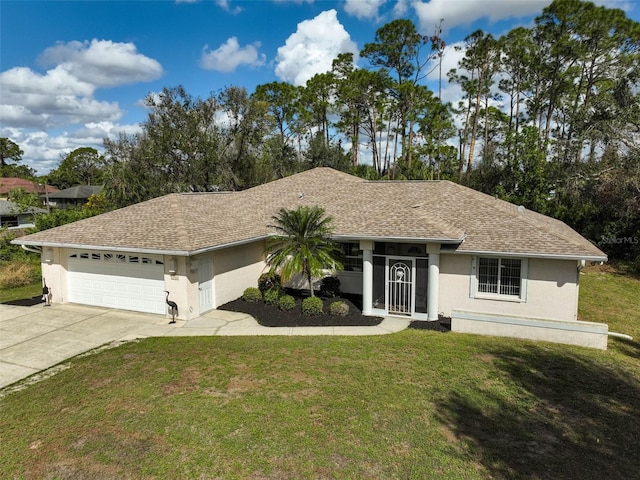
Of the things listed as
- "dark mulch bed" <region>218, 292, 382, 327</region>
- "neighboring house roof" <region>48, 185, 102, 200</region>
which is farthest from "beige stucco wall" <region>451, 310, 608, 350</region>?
Answer: "neighboring house roof" <region>48, 185, 102, 200</region>

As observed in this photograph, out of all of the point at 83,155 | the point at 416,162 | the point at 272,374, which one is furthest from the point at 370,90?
→ the point at 83,155

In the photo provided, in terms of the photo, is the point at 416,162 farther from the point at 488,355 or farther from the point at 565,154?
the point at 488,355

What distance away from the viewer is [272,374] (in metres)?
8.83

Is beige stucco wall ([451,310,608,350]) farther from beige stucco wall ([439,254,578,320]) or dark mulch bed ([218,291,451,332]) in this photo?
beige stucco wall ([439,254,578,320])

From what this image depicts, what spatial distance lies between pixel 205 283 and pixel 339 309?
4.95m

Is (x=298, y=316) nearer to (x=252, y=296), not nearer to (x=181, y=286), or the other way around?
(x=252, y=296)

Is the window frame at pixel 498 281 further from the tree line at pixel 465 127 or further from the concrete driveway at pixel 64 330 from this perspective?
the tree line at pixel 465 127

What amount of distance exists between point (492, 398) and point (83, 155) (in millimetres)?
94583

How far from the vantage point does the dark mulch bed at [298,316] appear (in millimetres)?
12922

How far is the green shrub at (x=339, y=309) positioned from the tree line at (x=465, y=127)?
58.6 feet

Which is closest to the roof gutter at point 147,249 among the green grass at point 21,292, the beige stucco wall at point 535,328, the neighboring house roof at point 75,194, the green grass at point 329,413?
the green grass at point 21,292

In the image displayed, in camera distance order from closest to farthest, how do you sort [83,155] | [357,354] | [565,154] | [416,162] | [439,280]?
1. [357,354]
2. [439,280]
3. [565,154]
4. [416,162]
5. [83,155]

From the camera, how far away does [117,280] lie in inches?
568

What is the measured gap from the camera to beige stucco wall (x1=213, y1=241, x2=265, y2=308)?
1455 centimetres
